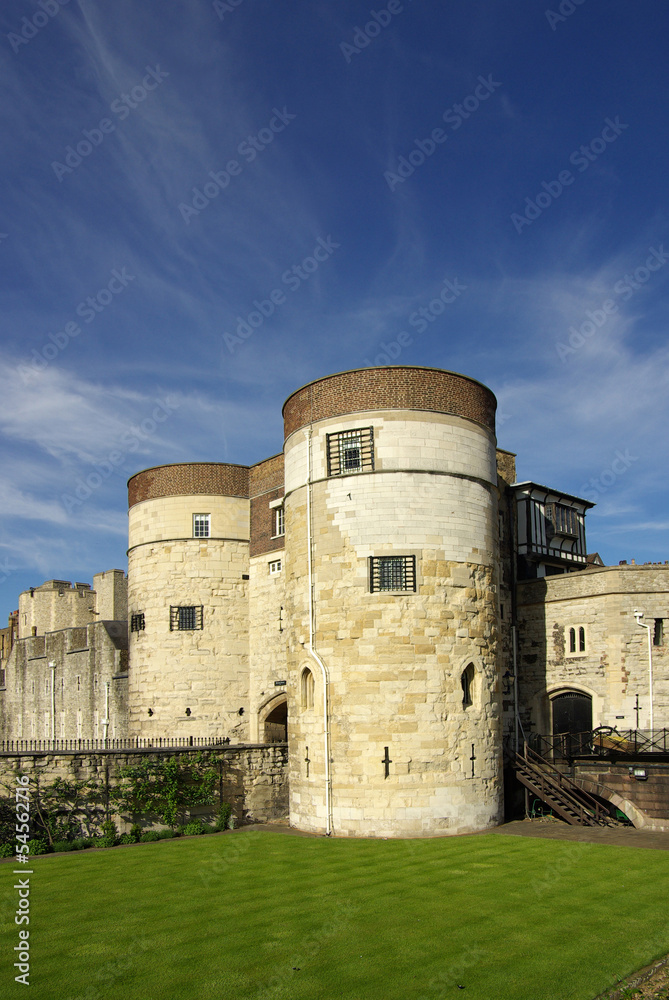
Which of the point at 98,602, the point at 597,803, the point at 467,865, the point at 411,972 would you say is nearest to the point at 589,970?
the point at 411,972

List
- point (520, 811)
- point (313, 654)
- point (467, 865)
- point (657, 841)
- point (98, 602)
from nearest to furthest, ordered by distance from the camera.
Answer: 1. point (467, 865)
2. point (657, 841)
3. point (313, 654)
4. point (520, 811)
5. point (98, 602)

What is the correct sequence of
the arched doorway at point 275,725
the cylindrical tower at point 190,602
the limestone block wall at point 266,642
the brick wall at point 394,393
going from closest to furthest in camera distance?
the brick wall at point 394,393 < the limestone block wall at point 266,642 < the arched doorway at point 275,725 < the cylindrical tower at point 190,602

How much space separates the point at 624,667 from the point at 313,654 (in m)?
9.81

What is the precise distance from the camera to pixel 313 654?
853 inches

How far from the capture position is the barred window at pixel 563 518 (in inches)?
1188

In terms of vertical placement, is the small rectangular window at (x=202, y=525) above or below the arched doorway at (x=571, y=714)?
above

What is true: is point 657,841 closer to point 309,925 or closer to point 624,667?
point 624,667

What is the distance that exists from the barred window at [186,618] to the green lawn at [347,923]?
37.0ft

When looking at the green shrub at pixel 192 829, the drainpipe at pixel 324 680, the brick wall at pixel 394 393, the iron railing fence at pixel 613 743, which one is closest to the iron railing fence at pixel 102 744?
the green shrub at pixel 192 829

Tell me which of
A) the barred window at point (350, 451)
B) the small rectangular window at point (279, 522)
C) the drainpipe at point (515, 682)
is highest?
the barred window at point (350, 451)

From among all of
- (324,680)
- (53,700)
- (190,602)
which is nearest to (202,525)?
(190,602)

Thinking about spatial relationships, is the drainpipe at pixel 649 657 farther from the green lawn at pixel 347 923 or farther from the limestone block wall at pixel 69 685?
the limestone block wall at pixel 69 685

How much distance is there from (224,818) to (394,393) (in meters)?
13.0

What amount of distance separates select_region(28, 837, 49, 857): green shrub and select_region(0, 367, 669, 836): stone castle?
652 cm
